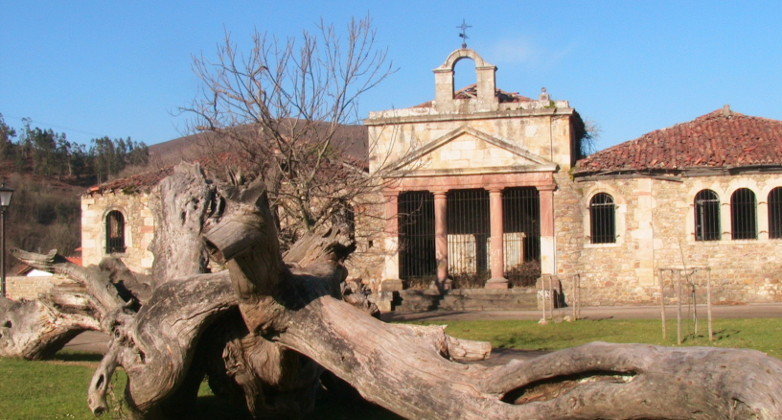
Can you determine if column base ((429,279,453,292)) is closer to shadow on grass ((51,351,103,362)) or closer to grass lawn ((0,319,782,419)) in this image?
grass lawn ((0,319,782,419))

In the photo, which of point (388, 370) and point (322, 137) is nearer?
point (388, 370)

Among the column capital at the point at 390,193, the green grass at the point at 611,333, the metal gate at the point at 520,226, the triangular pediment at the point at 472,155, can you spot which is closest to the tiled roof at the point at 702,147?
the triangular pediment at the point at 472,155

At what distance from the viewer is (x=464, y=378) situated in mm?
4477

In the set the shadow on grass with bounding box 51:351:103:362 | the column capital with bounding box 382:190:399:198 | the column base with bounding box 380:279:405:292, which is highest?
the column capital with bounding box 382:190:399:198

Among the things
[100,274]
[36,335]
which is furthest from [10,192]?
[100,274]

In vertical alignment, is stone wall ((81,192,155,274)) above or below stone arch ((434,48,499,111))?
below

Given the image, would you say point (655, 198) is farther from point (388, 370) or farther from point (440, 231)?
point (388, 370)

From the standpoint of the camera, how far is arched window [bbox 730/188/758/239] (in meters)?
22.0

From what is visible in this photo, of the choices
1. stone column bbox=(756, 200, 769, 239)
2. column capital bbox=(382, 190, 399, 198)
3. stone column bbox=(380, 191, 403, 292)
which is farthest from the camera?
stone column bbox=(380, 191, 403, 292)

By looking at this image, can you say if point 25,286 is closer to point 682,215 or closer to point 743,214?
point 682,215

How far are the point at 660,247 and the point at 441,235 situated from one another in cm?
631

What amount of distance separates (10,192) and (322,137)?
7151 mm

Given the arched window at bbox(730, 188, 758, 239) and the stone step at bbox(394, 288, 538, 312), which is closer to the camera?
the stone step at bbox(394, 288, 538, 312)

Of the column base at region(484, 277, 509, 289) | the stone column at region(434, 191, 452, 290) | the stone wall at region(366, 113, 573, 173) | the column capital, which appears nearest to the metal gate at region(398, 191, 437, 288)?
the stone column at region(434, 191, 452, 290)
